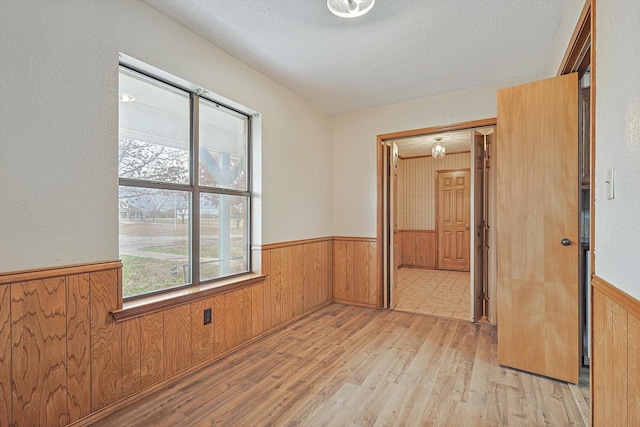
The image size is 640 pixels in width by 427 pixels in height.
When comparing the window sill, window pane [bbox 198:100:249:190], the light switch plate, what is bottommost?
the window sill

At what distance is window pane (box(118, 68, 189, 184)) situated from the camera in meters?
2.04

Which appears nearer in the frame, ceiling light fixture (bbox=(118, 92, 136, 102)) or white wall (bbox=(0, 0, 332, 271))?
white wall (bbox=(0, 0, 332, 271))

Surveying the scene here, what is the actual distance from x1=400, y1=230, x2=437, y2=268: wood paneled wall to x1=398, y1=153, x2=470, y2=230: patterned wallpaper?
0.46ft

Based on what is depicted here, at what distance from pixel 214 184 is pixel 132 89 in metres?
0.89

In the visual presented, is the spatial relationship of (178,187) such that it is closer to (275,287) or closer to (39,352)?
(39,352)

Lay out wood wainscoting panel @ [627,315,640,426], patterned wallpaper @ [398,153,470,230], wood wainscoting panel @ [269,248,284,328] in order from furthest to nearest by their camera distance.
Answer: patterned wallpaper @ [398,153,470,230], wood wainscoting panel @ [269,248,284,328], wood wainscoting panel @ [627,315,640,426]

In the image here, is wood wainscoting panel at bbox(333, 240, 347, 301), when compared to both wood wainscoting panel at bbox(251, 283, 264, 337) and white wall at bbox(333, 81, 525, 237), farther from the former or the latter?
wood wainscoting panel at bbox(251, 283, 264, 337)

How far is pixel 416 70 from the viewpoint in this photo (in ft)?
9.59

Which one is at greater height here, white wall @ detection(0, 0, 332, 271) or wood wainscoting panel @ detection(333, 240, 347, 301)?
white wall @ detection(0, 0, 332, 271)

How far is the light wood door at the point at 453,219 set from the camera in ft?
20.3

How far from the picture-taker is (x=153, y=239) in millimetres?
2201

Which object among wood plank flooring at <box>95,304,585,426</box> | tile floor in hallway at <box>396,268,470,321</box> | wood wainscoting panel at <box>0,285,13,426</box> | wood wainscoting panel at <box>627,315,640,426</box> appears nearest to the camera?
wood wainscoting panel at <box>627,315,640,426</box>

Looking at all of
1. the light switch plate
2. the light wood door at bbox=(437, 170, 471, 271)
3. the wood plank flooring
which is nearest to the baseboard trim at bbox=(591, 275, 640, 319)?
the light switch plate

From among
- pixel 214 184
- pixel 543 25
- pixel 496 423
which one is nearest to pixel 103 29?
pixel 214 184
